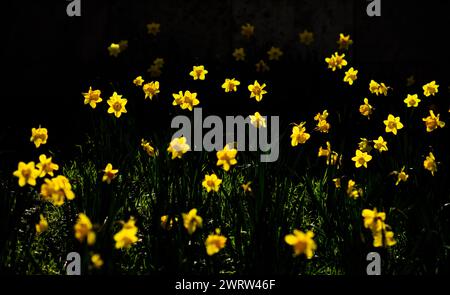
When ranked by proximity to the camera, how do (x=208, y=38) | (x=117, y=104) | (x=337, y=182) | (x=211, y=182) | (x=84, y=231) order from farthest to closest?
(x=208, y=38)
(x=117, y=104)
(x=337, y=182)
(x=211, y=182)
(x=84, y=231)

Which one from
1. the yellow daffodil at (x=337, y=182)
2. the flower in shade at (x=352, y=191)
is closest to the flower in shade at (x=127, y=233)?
the flower in shade at (x=352, y=191)

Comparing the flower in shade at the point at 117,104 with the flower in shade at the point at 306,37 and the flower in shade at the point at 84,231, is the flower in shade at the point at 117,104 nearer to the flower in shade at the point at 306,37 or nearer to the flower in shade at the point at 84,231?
the flower in shade at the point at 84,231

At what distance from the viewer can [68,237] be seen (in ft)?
8.67

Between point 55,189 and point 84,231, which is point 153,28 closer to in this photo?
point 55,189

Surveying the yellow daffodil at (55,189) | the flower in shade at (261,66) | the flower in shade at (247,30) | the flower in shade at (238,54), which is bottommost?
the yellow daffodil at (55,189)

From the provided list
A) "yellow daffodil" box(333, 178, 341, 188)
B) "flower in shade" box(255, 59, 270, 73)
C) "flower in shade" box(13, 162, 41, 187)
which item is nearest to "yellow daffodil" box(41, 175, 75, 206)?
"flower in shade" box(13, 162, 41, 187)

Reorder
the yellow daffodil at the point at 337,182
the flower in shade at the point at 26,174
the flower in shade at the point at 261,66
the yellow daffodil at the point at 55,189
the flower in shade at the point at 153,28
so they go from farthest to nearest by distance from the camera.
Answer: the flower in shade at the point at 153,28 → the flower in shade at the point at 261,66 → the yellow daffodil at the point at 337,182 → the flower in shade at the point at 26,174 → the yellow daffodil at the point at 55,189

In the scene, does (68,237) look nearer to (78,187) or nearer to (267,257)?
(78,187)

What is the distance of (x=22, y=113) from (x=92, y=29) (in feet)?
3.48

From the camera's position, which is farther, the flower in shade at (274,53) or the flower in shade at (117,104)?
the flower in shade at (274,53)

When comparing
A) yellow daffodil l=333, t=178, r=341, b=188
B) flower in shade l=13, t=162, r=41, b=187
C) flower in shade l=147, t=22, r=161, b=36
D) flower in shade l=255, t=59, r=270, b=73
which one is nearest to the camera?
flower in shade l=13, t=162, r=41, b=187

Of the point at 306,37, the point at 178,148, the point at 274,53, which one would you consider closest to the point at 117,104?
the point at 178,148

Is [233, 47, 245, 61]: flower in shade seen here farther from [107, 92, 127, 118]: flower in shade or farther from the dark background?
[107, 92, 127, 118]: flower in shade
